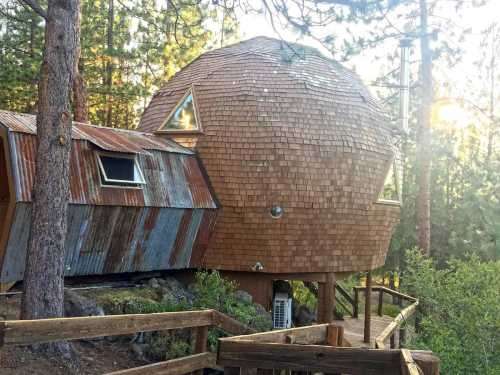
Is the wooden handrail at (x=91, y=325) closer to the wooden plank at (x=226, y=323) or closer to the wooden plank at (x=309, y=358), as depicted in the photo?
the wooden plank at (x=226, y=323)

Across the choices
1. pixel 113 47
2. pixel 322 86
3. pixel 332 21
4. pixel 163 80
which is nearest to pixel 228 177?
pixel 322 86

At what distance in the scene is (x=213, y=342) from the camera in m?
9.95

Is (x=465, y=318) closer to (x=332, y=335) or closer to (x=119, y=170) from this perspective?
(x=332, y=335)

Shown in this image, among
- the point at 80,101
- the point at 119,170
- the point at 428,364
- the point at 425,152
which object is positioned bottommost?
the point at 428,364

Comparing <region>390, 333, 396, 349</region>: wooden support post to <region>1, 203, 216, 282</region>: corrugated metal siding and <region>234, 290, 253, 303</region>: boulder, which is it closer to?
<region>234, 290, 253, 303</region>: boulder

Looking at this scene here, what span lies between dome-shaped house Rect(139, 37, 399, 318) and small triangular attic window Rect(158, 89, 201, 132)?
0.03m

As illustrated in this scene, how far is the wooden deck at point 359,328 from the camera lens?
13.6 meters

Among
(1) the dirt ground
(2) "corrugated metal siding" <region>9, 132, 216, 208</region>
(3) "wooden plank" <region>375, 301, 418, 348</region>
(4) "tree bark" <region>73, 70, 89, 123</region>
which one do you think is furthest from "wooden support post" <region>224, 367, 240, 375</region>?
(4) "tree bark" <region>73, 70, 89, 123</region>

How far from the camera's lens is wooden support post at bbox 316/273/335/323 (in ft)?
43.6

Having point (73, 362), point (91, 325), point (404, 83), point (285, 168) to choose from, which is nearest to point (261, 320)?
point (285, 168)

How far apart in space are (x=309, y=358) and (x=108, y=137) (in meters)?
8.81

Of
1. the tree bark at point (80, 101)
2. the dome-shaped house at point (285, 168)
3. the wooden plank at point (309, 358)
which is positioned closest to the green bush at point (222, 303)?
the dome-shaped house at point (285, 168)

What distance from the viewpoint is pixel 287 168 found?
41.8 ft

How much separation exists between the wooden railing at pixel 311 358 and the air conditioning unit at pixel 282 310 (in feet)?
33.8
